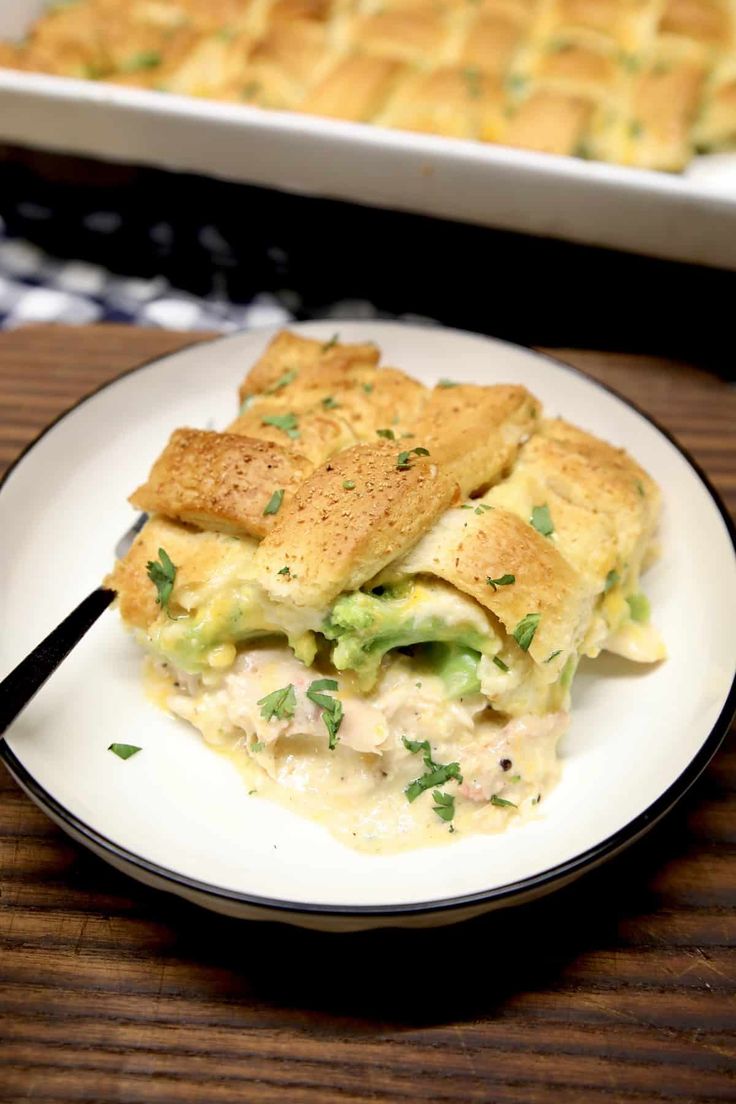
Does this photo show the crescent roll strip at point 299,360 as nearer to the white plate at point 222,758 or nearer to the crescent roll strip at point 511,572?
the white plate at point 222,758

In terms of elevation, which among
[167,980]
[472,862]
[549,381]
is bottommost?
[167,980]

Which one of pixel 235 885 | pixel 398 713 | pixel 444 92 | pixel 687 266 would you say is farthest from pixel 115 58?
pixel 235 885

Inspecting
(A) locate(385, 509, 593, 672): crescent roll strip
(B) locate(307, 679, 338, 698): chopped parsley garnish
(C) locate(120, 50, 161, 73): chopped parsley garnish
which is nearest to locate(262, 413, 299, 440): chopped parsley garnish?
(A) locate(385, 509, 593, 672): crescent roll strip

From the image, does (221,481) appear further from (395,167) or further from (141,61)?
(141,61)

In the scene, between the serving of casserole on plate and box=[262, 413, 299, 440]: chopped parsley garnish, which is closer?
the serving of casserole on plate

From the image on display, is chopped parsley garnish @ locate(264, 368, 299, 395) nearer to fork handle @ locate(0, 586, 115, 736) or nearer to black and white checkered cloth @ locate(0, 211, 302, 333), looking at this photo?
fork handle @ locate(0, 586, 115, 736)

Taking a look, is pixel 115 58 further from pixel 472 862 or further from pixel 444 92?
pixel 472 862

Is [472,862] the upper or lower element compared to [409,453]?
lower

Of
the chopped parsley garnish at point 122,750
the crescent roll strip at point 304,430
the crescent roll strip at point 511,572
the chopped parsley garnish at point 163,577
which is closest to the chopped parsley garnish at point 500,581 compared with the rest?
the crescent roll strip at point 511,572
